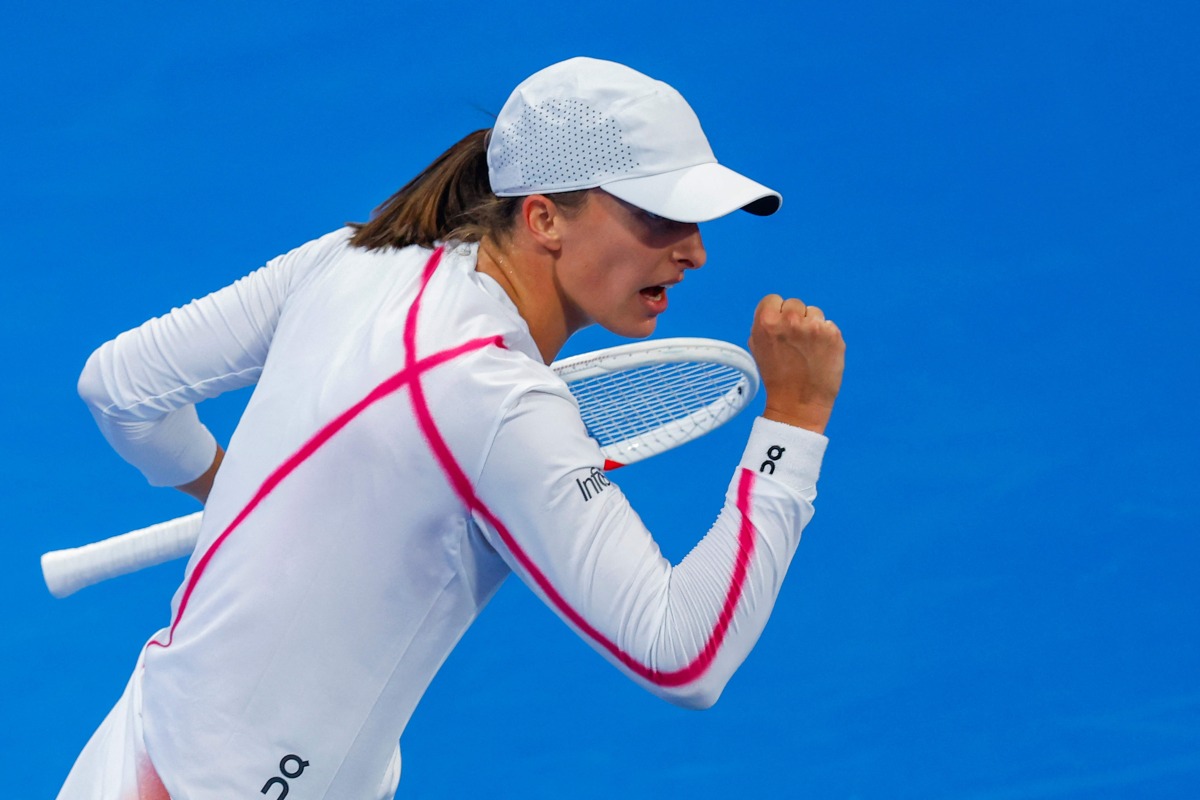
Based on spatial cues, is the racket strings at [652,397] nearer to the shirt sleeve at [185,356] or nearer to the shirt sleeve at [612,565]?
the shirt sleeve at [185,356]

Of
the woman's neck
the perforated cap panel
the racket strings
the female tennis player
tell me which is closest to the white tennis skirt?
the female tennis player

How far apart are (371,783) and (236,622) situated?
0.20m

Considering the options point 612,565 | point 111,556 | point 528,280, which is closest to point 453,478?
point 612,565

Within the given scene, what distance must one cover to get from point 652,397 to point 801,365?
752mm

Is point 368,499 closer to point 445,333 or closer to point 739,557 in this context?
point 445,333

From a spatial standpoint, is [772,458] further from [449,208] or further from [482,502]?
[449,208]

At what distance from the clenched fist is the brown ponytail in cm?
22

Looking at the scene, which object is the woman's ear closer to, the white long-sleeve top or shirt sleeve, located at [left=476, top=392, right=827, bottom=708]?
the white long-sleeve top

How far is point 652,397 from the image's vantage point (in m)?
2.05

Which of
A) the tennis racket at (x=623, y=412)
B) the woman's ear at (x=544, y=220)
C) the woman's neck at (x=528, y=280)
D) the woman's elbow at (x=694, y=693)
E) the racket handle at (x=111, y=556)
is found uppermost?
the woman's ear at (x=544, y=220)

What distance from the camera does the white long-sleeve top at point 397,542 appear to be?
46.2 inches

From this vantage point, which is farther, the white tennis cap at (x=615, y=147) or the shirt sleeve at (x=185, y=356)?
the shirt sleeve at (x=185, y=356)

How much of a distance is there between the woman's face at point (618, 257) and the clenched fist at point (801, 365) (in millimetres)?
102

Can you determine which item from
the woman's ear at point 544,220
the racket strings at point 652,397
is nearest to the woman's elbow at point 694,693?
the woman's ear at point 544,220
